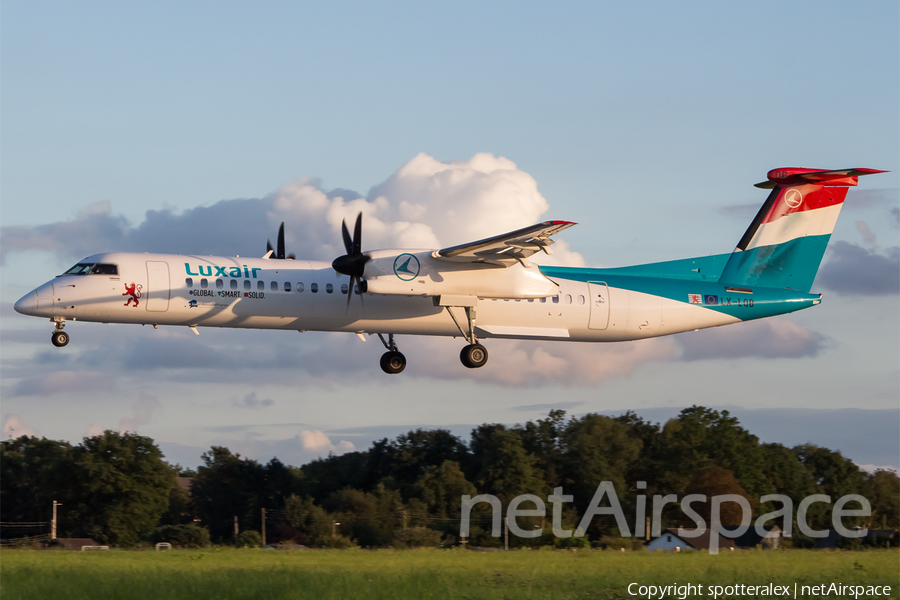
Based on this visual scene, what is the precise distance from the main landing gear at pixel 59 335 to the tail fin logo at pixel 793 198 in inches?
856

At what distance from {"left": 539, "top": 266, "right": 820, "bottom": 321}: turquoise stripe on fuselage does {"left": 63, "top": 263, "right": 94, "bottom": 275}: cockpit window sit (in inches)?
476

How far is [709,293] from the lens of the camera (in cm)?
2781

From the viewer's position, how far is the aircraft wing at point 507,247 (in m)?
22.4

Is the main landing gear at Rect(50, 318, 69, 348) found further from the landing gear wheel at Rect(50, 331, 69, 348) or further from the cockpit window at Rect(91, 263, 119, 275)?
the cockpit window at Rect(91, 263, 119, 275)

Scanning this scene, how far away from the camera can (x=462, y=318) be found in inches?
997

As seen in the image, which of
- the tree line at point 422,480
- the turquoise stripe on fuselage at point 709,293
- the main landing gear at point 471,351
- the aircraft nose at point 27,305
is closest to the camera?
the aircraft nose at point 27,305

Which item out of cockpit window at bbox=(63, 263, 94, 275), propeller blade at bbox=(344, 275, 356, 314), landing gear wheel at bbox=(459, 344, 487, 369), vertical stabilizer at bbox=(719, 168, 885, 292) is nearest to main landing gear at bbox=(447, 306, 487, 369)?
landing gear wheel at bbox=(459, 344, 487, 369)

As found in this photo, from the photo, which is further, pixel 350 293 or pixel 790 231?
pixel 790 231

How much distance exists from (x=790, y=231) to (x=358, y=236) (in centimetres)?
1439

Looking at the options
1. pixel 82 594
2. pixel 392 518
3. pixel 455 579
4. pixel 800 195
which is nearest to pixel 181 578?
pixel 82 594

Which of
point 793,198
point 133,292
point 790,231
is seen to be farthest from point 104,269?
point 793,198

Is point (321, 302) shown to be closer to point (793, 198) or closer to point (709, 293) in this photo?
point (709, 293)

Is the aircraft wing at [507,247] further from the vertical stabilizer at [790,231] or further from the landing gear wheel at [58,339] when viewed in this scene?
the landing gear wheel at [58,339]

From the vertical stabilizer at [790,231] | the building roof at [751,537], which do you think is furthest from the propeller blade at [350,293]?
the building roof at [751,537]
